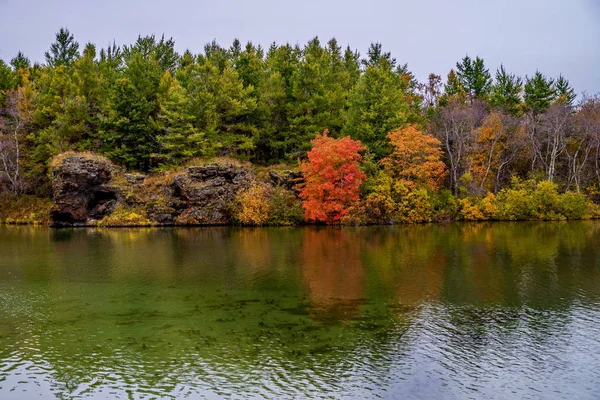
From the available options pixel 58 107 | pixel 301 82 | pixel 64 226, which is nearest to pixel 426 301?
pixel 301 82

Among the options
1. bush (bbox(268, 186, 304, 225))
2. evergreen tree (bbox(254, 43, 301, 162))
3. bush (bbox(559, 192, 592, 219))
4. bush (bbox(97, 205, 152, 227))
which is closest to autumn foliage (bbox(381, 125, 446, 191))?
bush (bbox(268, 186, 304, 225))

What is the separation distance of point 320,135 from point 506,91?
37142 millimetres

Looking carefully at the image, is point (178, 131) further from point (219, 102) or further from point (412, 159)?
point (412, 159)

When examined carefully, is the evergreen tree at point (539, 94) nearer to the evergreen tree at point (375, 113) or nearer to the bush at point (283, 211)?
the evergreen tree at point (375, 113)

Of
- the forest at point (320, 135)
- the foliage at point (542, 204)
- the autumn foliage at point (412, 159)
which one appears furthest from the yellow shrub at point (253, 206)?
the foliage at point (542, 204)

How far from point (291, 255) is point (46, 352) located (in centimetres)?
2011

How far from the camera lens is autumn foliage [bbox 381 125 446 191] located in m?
58.1

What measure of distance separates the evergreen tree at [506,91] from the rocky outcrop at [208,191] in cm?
4178

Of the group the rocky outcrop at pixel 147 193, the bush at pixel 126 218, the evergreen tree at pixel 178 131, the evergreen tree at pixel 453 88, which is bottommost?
the bush at pixel 126 218

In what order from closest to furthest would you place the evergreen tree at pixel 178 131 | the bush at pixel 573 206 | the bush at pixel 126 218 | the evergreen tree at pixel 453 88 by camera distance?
the bush at pixel 126 218 < the bush at pixel 573 206 < the evergreen tree at pixel 178 131 < the evergreen tree at pixel 453 88

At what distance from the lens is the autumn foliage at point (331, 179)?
55.7 metres

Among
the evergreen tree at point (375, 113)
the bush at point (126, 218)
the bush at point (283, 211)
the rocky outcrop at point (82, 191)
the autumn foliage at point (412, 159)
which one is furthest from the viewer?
the evergreen tree at point (375, 113)

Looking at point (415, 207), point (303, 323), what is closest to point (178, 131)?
point (415, 207)

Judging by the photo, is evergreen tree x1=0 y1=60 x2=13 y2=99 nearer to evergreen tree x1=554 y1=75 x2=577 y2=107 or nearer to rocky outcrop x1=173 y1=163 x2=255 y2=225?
rocky outcrop x1=173 y1=163 x2=255 y2=225
